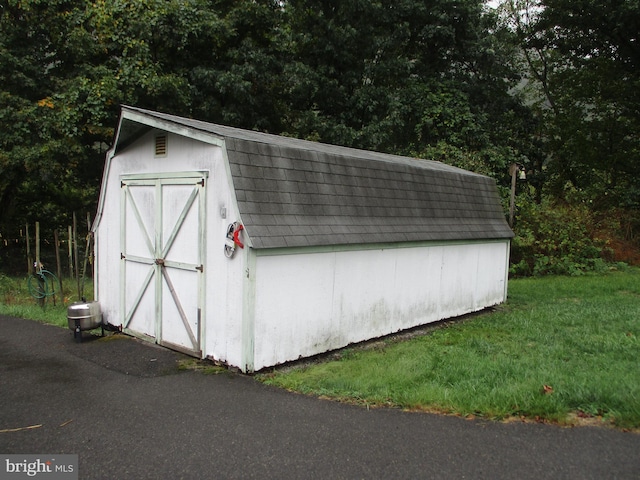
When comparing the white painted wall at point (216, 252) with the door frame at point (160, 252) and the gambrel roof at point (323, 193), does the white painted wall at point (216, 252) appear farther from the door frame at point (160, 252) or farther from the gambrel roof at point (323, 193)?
the gambrel roof at point (323, 193)

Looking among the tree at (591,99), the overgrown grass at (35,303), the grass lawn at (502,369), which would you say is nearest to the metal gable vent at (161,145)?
the grass lawn at (502,369)

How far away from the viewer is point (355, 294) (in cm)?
712

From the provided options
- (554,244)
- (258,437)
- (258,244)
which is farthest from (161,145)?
(554,244)

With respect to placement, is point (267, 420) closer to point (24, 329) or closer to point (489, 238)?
point (24, 329)

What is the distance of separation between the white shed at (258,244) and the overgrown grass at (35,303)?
1.57m

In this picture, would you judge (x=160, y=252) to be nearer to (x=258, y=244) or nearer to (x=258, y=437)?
(x=258, y=244)

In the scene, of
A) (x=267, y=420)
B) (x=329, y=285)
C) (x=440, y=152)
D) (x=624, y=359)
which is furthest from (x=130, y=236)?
(x=440, y=152)

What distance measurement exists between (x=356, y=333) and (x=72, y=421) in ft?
12.6

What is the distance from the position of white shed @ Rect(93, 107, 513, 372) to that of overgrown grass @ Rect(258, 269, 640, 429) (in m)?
0.60

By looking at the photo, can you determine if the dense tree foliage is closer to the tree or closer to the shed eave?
the tree

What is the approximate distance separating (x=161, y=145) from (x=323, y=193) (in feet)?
7.84

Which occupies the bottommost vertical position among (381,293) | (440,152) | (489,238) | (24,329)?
(24,329)

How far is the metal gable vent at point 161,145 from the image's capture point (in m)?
6.96

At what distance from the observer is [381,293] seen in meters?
7.58
